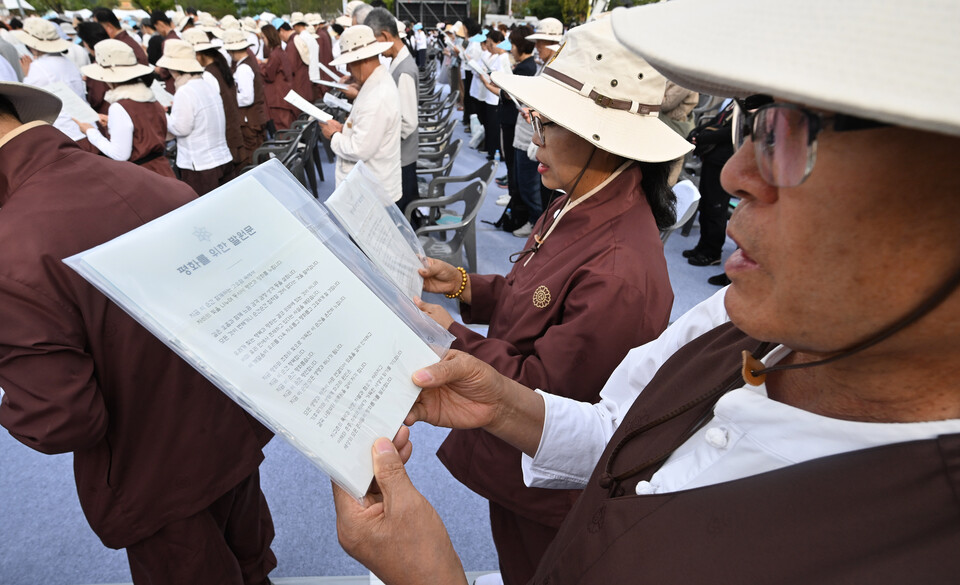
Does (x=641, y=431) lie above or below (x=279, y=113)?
above

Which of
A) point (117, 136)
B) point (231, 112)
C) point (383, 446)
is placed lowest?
point (231, 112)

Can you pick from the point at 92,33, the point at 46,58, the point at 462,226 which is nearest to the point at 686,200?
the point at 462,226

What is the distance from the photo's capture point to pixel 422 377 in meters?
0.84

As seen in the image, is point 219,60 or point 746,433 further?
point 219,60

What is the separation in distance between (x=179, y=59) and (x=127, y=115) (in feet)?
3.33

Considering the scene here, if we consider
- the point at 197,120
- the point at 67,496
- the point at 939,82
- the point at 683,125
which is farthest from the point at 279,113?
the point at 939,82

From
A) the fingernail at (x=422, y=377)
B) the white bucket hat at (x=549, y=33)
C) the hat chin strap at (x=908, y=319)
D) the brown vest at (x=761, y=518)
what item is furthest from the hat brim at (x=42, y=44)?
the hat chin strap at (x=908, y=319)

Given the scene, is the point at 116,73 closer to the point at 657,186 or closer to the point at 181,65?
the point at 181,65

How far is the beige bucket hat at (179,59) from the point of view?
4.15 m

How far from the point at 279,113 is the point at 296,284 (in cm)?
846

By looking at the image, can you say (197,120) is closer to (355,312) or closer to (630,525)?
(355,312)

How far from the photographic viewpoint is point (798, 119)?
1.52 ft

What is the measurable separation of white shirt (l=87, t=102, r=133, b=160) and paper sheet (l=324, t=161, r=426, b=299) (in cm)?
301

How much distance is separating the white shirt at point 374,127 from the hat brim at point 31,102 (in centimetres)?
197
